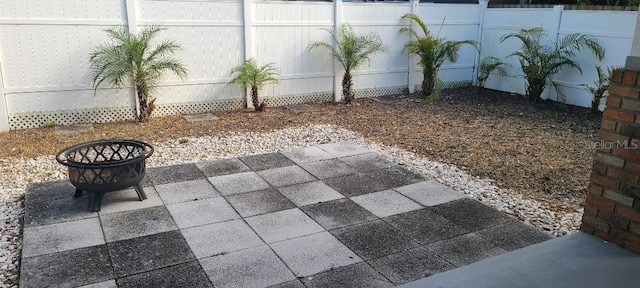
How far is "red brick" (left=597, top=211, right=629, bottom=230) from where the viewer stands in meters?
2.60

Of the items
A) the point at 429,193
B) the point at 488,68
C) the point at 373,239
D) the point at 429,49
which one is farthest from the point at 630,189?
the point at 488,68

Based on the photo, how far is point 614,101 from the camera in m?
2.61

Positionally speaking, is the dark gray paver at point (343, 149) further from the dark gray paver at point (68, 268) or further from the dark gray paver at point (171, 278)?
the dark gray paver at point (68, 268)

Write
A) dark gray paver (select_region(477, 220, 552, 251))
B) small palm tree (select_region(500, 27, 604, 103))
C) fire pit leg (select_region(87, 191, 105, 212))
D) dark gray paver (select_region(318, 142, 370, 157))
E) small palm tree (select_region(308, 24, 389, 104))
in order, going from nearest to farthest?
dark gray paver (select_region(477, 220, 552, 251))
fire pit leg (select_region(87, 191, 105, 212))
dark gray paver (select_region(318, 142, 370, 157))
small palm tree (select_region(500, 27, 604, 103))
small palm tree (select_region(308, 24, 389, 104))

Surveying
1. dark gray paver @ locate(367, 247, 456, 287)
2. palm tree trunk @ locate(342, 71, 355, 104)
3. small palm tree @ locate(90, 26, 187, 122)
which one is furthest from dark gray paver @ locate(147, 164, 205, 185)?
palm tree trunk @ locate(342, 71, 355, 104)

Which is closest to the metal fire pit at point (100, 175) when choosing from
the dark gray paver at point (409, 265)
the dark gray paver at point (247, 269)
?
the dark gray paver at point (247, 269)

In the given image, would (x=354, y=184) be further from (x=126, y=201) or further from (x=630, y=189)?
(x=630, y=189)

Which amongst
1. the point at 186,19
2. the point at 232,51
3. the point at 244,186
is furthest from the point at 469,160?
the point at 186,19

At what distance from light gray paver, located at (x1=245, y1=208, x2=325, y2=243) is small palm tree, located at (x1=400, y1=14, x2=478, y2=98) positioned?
546 centimetres

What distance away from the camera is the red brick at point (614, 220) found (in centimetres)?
260

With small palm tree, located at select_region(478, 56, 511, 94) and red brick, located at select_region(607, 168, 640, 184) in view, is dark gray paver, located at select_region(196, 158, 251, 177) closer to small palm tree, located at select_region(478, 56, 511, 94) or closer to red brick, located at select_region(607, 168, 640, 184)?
red brick, located at select_region(607, 168, 640, 184)

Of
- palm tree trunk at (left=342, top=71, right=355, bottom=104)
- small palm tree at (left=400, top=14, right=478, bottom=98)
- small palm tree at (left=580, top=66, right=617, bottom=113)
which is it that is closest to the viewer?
small palm tree at (left=580, top=66, right=617, bottom=113)

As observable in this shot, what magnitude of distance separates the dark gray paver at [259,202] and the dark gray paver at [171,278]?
85cm

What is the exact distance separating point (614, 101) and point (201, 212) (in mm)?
Answer: 2886
